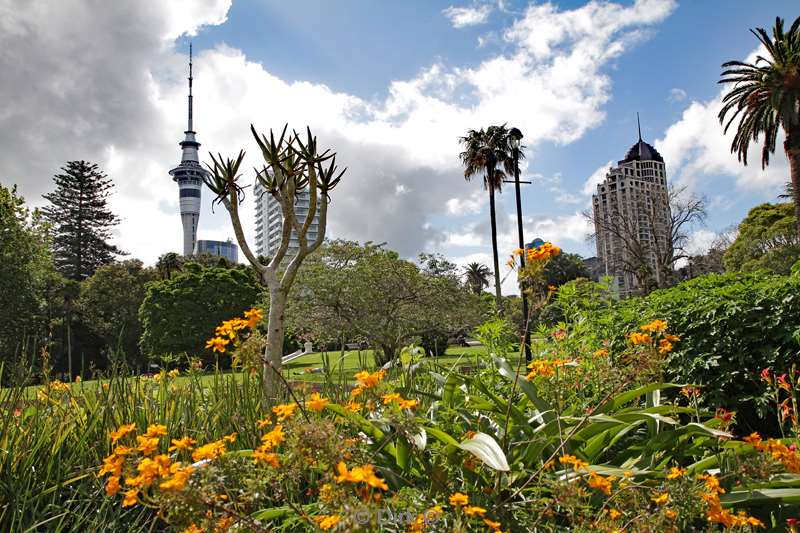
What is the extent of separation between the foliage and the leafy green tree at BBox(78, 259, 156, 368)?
30.3 m

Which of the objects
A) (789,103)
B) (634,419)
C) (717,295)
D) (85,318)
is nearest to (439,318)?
(789,103)

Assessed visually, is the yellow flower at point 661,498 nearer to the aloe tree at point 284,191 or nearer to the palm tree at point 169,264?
the aloe tree at point 284,191

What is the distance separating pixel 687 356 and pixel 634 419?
9.31 feet

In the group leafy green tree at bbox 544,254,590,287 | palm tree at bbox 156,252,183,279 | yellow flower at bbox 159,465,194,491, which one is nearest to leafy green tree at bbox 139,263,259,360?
palm tree at bbox 156,252,183,279

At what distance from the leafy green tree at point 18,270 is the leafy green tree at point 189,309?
18.2ft

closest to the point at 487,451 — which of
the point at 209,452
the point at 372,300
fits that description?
the point at 209,452

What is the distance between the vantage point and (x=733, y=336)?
417 cm

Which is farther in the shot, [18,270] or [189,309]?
[189,309]

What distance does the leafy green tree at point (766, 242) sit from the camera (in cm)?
2478

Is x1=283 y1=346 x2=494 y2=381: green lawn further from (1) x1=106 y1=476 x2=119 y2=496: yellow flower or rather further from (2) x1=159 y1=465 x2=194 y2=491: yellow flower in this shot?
(2) x1=159 y1=465 x2=194 y2=491: yellow flower

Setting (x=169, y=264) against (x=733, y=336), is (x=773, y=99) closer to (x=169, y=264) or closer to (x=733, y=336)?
(x=733, y=336)

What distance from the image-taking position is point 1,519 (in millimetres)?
1831

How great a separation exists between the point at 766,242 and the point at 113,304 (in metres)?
38.8

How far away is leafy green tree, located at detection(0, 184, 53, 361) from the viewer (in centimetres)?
1981
